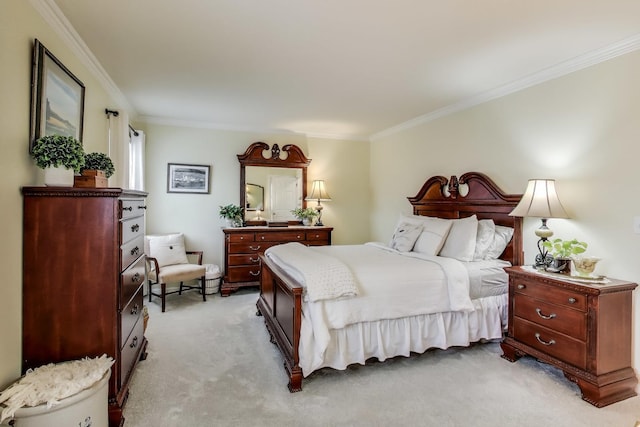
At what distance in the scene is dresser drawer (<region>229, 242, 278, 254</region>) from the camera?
15.5 ft

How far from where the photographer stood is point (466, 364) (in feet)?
8.88

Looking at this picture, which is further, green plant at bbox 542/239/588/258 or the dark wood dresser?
the dark wood dresser

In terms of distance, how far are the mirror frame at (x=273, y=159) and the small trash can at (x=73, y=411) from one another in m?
3.70

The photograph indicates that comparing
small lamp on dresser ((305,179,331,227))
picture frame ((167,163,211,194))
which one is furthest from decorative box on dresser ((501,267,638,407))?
picture frame ((167,163,211,194))

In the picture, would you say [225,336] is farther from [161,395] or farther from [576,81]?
[576,81]

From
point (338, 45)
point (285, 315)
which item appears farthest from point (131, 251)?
point (338, 45)

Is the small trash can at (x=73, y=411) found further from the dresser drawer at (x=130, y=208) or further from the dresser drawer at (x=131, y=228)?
the dresser drawer at (x=130, y=208)

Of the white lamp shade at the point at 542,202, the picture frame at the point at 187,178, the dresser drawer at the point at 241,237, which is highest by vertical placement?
the picture frame at the point at 187,178

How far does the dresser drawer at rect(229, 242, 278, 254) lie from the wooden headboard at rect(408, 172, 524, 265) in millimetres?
2225

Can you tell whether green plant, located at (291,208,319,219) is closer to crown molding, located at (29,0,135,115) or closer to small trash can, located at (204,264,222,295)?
small trash can, located at (204,264,222,295)

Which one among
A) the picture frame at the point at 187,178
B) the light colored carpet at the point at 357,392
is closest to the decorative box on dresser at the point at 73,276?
the light colored carpet at the point at 357,392

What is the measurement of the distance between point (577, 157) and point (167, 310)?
452 cm

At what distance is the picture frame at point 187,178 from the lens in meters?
4.92

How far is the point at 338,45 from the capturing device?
8.29 ft
